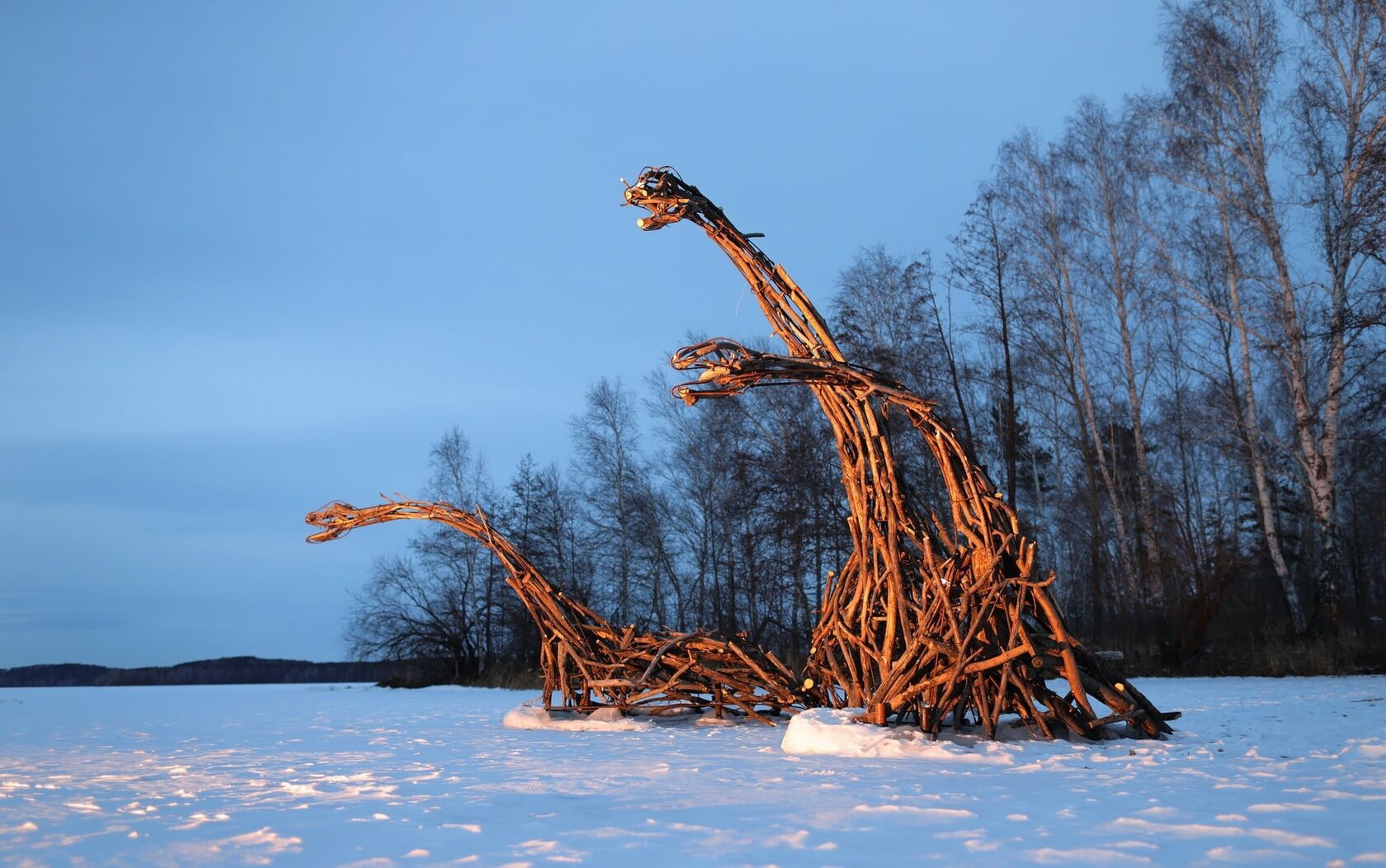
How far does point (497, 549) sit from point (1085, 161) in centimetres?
1306

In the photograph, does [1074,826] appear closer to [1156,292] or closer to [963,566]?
[963,566]

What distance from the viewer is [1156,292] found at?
15.3 metres

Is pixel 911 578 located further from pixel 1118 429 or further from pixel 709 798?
pixel 1118 429

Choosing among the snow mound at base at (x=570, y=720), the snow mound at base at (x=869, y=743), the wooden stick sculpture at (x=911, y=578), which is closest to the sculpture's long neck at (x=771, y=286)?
the wooden stick sculpture at (x=911, y=578)

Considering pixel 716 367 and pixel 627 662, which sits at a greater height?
pixel 716 367

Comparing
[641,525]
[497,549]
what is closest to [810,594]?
[641,525]

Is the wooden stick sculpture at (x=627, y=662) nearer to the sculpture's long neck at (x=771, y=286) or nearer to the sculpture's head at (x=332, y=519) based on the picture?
the sculpture's head at (x=332, y=519)

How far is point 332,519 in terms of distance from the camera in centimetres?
739

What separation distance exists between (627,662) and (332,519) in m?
2.33

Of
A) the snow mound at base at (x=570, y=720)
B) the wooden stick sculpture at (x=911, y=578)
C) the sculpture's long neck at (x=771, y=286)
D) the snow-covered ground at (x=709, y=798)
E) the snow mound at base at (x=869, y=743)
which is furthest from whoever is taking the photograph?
the snow mound at base at (x=570, y=720)

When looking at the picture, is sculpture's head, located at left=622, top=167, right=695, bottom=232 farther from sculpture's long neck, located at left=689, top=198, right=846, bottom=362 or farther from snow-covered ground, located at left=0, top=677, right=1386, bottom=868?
snow-covered ground, located at left=0, top=677, right=1386, bottom=868

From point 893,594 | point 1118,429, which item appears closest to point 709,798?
point 893,594

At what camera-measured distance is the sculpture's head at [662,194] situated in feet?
19.1

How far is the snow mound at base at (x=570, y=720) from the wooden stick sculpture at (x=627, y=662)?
6 cm
